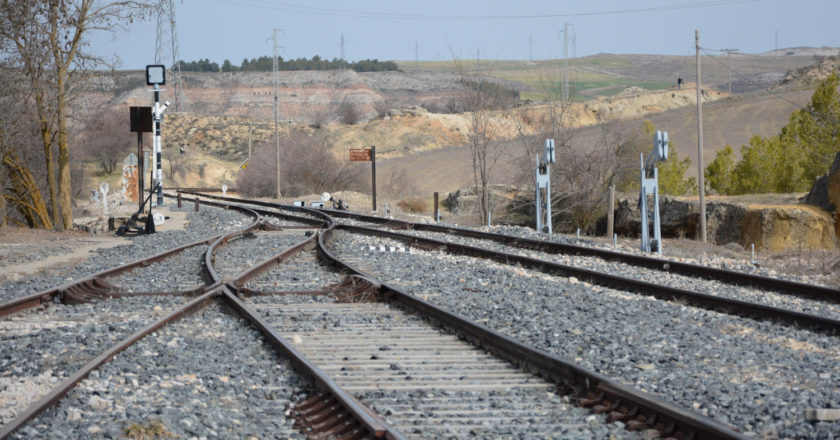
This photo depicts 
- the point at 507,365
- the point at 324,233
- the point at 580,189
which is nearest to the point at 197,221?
the point at 324,233

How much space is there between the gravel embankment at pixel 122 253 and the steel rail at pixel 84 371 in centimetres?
328

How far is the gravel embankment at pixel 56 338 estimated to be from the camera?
627 cm

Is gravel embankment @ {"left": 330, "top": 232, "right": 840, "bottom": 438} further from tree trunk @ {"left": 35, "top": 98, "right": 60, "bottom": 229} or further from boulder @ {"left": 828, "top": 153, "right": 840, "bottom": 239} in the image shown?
tree trunk @ {"left": 35, "top": 98, "right": 60, "bottom": 229}

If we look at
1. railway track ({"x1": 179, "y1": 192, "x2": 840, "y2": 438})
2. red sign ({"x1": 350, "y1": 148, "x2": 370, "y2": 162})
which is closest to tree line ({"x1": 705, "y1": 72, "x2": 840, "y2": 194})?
red sign ({"x1": 350, "y1": 148, "x2": 370, "y2": 162})

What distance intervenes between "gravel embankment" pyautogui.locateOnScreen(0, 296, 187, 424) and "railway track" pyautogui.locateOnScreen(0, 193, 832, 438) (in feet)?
1.00

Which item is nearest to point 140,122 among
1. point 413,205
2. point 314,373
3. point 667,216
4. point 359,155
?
point 359,155

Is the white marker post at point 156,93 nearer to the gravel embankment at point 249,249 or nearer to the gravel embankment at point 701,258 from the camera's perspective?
the gravel embankment at point 249,249

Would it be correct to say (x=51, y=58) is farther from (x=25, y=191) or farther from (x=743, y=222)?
(x=743, y=222)

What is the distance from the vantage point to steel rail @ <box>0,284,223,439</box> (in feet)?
16.8

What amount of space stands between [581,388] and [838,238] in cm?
2033

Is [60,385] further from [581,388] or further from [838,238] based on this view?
[838,238]

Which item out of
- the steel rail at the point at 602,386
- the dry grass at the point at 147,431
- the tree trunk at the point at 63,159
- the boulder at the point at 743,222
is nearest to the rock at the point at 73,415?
the dry grass at the point at 147,431

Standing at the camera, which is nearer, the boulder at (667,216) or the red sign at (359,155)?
the boulder at (667,216)

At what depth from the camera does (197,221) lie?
30781mm
